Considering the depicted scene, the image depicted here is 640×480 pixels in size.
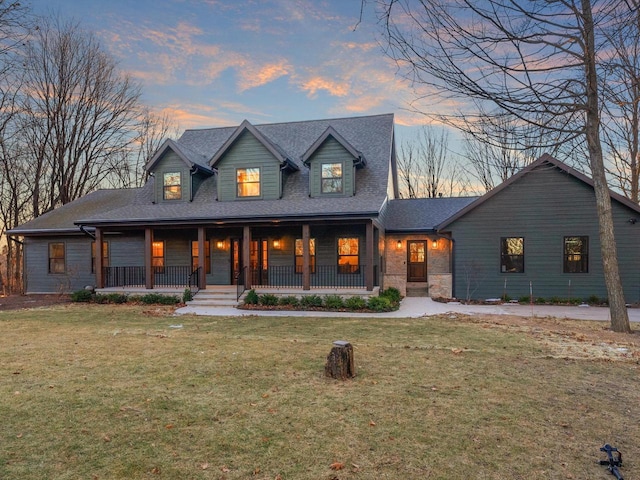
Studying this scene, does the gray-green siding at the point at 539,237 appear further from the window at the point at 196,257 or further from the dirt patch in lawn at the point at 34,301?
the dirt patch in lawn at the point at 34,301

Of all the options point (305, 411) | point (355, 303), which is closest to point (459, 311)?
point (355, 303)

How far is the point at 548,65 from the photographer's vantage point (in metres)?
6.63

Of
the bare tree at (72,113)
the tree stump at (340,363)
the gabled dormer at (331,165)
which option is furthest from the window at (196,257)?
the bare tree at (72,113)

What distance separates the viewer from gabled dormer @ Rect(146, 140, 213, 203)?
16.6 m

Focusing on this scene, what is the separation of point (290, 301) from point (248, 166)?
6.29 m

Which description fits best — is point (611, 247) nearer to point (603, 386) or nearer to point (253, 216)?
point (603, 386)

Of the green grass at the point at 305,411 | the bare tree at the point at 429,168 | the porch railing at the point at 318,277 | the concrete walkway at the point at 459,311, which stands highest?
the bare tree at the point at 429,168

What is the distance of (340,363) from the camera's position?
18.3 ft

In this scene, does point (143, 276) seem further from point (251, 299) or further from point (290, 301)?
point (290, 301)

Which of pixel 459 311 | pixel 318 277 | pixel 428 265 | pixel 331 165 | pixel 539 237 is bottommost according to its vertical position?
pixel 459 311

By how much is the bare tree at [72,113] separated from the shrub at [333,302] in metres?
22.1

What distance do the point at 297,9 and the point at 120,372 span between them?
668 centimetres

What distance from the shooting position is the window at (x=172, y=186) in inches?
670

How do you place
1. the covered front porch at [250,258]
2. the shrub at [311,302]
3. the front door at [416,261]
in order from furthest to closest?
1. the front door at [416,261]
2. the covered front porch at [250,258]
3. the shrub at [311,302]
